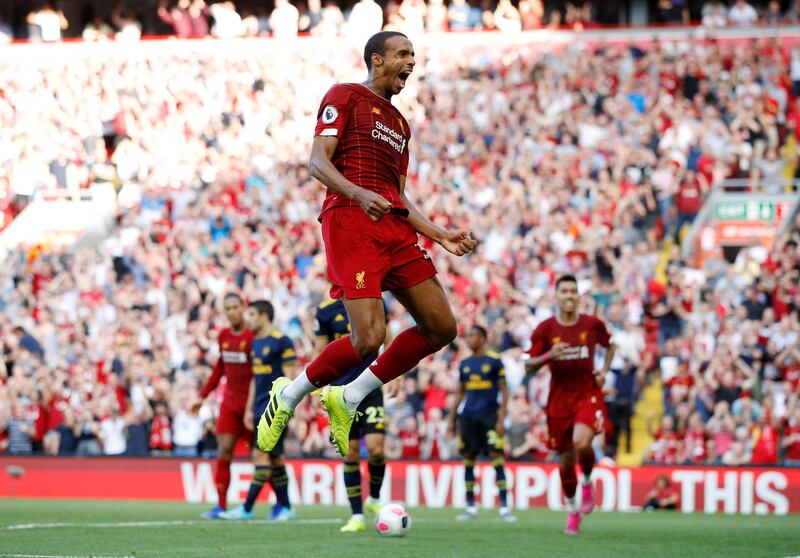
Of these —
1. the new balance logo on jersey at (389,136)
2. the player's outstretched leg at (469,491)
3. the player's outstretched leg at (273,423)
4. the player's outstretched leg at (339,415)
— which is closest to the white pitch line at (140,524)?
the player's outstretched leg at (469,491)

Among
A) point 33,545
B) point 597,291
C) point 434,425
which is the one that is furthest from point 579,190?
point 33,545

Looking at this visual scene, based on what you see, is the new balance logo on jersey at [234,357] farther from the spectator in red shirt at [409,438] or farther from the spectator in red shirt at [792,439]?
the spectator in red shirt at [792,439]

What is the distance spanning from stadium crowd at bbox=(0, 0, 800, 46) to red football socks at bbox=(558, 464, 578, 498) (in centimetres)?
1820

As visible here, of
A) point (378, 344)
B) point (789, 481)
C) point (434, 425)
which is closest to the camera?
point (378, 344)

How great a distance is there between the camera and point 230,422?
51.4ft

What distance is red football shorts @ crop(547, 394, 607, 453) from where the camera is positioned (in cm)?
1377

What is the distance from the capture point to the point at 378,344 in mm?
9102

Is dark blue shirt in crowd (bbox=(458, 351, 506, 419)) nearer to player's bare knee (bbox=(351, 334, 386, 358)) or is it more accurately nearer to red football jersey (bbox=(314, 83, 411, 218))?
red football jersey (bbox=(314, 83, 411, 218))

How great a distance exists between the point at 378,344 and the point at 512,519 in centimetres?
791

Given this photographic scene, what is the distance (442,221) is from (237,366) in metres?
9.81

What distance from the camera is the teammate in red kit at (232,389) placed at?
15.6m

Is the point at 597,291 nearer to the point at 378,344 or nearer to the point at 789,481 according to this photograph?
the point at 789,481

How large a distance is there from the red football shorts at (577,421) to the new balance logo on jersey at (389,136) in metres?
5.04

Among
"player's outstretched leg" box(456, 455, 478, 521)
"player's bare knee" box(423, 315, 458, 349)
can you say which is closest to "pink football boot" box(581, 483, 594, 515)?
"player's outstretched leg" box(456, 455, 478, 521)
